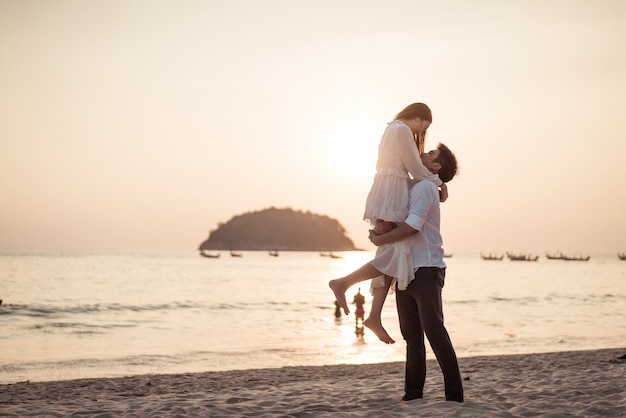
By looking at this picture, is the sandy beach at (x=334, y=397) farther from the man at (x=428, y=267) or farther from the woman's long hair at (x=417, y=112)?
the woman's long hair at (x=417, y=112)

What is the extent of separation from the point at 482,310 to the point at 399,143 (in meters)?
32.9

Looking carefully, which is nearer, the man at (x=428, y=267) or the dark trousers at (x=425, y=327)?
the man at (x=428, y=267)

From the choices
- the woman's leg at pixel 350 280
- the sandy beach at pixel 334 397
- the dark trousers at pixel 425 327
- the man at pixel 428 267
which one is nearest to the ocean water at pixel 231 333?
the sandy beach at pixel 334 397

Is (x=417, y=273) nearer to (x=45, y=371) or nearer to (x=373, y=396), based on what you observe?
(x=373, y=396)

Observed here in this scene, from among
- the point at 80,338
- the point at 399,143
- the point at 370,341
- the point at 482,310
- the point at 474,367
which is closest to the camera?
the point at 399,143

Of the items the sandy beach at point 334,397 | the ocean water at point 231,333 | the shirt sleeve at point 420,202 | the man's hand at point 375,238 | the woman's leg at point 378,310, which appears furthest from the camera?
the ocean water at point 231,333

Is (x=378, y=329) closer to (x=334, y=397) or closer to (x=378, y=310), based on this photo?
(x=378, y=310)

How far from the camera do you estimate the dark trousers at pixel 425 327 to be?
5.26 metres

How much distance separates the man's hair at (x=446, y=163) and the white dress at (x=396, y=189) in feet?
0.88

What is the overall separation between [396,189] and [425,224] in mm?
418

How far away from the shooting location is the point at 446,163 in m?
5.51

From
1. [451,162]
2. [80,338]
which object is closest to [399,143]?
[451,162]

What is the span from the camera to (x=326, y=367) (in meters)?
13.7

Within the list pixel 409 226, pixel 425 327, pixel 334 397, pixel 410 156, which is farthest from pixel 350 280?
pixel 334 397
